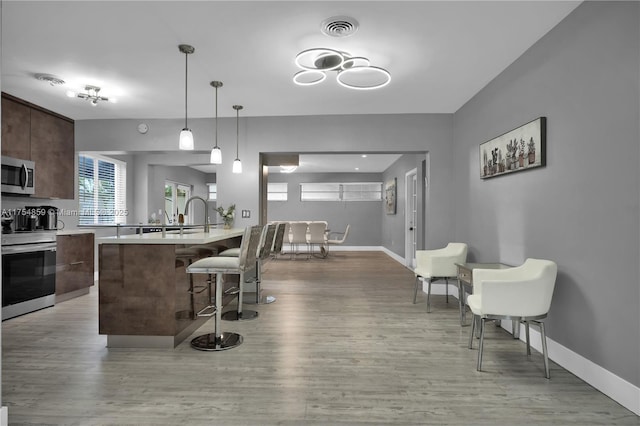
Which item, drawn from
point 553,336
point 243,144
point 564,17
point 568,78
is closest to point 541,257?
point 553,336

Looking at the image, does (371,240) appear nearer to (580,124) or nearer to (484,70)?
(484,70)

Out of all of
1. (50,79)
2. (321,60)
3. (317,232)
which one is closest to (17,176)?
(50,79)

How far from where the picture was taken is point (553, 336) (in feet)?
9.21

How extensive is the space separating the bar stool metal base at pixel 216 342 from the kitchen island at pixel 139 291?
0.64ft

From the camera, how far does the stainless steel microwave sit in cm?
403

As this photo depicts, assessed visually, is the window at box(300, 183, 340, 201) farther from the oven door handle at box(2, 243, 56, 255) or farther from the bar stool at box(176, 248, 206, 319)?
the bar stool at box(176, 248, 206, 319)

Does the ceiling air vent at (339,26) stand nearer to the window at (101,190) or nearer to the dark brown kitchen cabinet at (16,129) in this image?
the dark brown kitchen cabinet at (16,129)

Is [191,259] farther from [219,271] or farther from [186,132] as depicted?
[186,132]

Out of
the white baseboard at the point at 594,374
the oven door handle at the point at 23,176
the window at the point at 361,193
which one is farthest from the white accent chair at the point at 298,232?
the white baseboard at the point at 594,374

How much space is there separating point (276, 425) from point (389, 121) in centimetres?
417

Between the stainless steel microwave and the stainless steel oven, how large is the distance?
0.52m

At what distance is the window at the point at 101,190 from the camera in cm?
615

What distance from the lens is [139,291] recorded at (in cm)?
296

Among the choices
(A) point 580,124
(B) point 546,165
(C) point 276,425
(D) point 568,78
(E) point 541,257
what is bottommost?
(C) point 276,425
